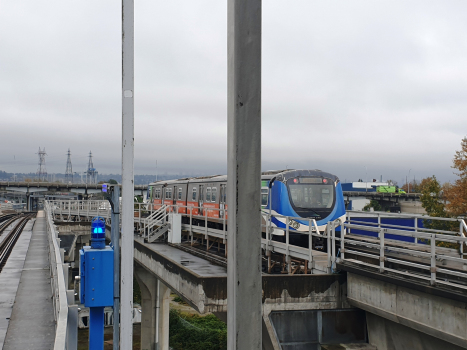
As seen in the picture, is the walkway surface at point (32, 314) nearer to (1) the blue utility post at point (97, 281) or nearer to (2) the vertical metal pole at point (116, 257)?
(1) the blue utility post at point (97, 281)

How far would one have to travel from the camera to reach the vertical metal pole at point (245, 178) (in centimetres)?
338

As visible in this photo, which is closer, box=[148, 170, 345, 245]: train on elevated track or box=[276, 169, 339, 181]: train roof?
box=[148, 170, 345, 245]: train on elevated track

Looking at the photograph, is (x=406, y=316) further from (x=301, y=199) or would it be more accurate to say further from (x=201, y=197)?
(x=201, y=197)

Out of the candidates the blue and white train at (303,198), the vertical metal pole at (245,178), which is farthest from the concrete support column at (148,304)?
the vertical metal pole at (245,178)

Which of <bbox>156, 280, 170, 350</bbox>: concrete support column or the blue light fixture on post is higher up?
the blue light fixture on post

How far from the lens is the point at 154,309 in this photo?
79.4 ft

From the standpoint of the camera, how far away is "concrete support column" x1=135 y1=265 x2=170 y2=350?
2389cm

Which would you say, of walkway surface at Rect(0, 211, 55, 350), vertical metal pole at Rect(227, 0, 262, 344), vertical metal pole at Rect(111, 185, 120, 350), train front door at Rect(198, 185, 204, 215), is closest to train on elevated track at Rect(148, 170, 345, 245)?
walkway surface at Rect(0, 211, 55, 350)

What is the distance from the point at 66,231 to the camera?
35.7 meters

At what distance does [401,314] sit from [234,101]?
720 cm

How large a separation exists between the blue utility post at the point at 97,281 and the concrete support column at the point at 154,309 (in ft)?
58.0

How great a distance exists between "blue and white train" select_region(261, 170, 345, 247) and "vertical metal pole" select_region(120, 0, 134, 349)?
38.8 ft

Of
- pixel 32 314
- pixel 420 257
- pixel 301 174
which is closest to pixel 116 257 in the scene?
pixel 32 314

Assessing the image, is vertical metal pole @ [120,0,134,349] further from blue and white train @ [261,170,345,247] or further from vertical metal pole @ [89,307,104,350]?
blue and white train @ [261,170,345,247]
